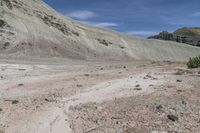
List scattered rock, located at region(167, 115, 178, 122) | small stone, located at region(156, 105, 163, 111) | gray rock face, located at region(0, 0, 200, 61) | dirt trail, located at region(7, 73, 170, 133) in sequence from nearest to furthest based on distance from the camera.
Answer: dirt trail, located at region(7, 73, 170, 133)
scattered rock, located at region(167, 115, 178, 122)
small stone, located at region(156, 105, 163, 111)
gray rock face, located at region(0, 0, 200, 61)

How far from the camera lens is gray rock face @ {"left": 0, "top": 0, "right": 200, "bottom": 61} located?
141 ft

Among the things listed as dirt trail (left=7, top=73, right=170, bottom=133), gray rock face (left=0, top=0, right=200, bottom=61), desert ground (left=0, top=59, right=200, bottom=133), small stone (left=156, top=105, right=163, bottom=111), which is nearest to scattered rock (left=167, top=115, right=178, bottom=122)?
desert ground (left=0, top=59, right=200, bottom=133)

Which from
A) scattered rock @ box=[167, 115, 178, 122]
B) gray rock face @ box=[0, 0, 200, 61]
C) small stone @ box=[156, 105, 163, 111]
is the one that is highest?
gray rock face @ box=[0, 0, 200, 61]

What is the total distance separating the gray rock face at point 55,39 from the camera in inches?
1694

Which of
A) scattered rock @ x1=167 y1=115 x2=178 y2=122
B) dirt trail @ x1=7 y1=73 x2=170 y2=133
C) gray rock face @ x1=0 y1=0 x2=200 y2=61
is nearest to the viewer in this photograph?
dirt trail @ x1=7 y1=73 x2=170 y2=133

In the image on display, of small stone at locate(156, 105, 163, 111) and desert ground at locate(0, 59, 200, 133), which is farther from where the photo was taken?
small stone at locate(156, 105, 163, 111)

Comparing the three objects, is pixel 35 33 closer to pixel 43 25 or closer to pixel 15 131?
pixel 43 25

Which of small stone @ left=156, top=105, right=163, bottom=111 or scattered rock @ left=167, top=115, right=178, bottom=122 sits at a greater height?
small stone @ left=156, top=105, right=163, bottom=111

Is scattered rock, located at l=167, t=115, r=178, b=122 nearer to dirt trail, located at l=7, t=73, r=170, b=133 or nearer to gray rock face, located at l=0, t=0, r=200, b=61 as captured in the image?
dirt trail, located at l=7, t=73, r=170, b=133

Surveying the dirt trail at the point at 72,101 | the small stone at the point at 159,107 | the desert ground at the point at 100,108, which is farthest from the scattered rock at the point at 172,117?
the dirt trail at the point at 72,101

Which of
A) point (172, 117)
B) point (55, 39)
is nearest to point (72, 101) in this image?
point (172, 117)

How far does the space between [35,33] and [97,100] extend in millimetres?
35471

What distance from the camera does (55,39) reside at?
48125 mm

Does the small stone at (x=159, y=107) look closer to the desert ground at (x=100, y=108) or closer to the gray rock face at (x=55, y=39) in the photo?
the desert ground at (x=100, y=108)
